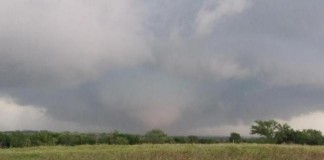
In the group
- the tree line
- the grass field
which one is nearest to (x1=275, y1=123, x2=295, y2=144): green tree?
the tree line

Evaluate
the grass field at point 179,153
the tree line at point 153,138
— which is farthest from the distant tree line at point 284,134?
the grass field at point 179,153

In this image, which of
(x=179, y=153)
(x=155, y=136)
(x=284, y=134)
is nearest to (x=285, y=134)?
(x=284, y=134)

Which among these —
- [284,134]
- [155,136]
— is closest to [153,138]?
[155,136]

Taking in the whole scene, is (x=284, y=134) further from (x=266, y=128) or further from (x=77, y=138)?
(x=77, y=138)

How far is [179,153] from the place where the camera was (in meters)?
35.8

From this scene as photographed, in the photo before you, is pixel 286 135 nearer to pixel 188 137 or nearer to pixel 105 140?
pixel 188 137

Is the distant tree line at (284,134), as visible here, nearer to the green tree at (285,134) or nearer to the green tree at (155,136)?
the green tree at (285,134)

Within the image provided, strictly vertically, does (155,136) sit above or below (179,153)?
above

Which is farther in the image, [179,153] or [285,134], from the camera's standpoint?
[285,134]

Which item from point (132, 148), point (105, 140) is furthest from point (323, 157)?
point (105, 140)

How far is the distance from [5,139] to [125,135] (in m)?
13.6

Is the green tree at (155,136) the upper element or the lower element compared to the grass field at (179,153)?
upper

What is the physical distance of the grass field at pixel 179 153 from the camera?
35.5 meters

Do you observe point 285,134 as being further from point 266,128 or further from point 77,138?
point 77,138
